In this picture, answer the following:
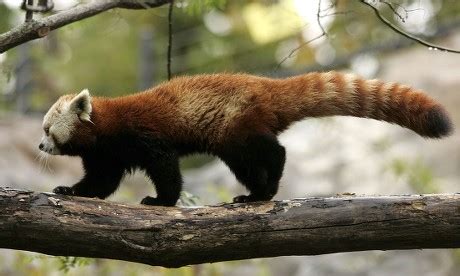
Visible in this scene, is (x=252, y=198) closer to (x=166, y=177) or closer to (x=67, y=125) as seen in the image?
(x=166, y=177)

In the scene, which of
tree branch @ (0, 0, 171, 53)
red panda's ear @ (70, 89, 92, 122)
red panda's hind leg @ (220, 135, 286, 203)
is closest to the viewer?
tree branch @ (0, 0, 171, 53)

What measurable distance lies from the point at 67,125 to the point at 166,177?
63cm

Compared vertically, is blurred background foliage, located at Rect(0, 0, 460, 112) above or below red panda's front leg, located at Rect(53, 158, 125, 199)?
above

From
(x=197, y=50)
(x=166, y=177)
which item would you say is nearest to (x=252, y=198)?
(x=166, y=177)

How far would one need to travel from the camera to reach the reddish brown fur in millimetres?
3771

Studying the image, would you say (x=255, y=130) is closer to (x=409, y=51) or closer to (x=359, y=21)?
(x=409, y=51)

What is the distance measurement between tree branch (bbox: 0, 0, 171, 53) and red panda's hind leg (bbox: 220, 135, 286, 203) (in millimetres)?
1040

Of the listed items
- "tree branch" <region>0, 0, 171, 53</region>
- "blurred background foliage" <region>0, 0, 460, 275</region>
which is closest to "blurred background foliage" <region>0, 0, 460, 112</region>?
"blurred background foliage" <region>0, 0, 460, 275</region>

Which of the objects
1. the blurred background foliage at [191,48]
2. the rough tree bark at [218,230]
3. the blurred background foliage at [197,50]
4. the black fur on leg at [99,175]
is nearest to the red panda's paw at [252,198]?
the rough tree bark at [218,230]

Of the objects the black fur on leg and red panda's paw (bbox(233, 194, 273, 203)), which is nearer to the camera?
red panda's paw (bbox(233, 194, 273, 203))

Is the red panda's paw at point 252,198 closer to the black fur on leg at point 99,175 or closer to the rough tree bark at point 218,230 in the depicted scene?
the rough tree bark at point 218,230

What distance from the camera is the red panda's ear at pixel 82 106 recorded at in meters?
3.96

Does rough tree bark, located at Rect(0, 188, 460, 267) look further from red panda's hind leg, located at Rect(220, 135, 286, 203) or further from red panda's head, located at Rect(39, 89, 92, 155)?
red panda's head, located at Rect(39, 89, 92, 155)

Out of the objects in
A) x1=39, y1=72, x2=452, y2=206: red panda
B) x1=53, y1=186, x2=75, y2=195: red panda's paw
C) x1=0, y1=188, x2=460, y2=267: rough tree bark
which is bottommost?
x1=0, y1=188, x2=460, y2=267: rough tree bark
